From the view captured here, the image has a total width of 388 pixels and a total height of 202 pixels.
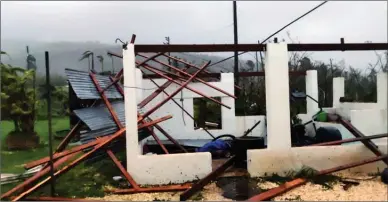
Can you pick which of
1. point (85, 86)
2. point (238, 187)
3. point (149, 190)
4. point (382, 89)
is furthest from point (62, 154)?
point (382, 89)

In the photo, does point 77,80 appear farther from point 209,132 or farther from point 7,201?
point 209,132

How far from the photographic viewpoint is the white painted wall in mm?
6500

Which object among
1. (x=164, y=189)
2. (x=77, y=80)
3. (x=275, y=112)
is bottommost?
(x=164, y=189)

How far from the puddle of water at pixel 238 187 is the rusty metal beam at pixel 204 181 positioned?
0.49 feet

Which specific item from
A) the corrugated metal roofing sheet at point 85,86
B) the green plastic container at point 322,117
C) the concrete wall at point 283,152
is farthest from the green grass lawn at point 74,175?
the green plastic container at point 322,117

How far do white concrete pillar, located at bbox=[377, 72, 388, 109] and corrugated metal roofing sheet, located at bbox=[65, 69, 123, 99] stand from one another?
6064 millimetres

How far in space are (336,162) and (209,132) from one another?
15.7ft

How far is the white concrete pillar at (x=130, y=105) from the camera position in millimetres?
6488

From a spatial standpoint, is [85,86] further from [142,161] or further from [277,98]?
[277,98]

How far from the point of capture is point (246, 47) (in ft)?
22.4

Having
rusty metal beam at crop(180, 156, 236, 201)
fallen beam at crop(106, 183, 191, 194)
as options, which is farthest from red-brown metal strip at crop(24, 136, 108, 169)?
rusty metal beam at crop(180, 156, 236, 201)

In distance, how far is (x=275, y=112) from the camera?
22.3ft

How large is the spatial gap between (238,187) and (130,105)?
2.35 metres

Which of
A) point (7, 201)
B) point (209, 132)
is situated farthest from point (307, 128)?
point (7, 201)
